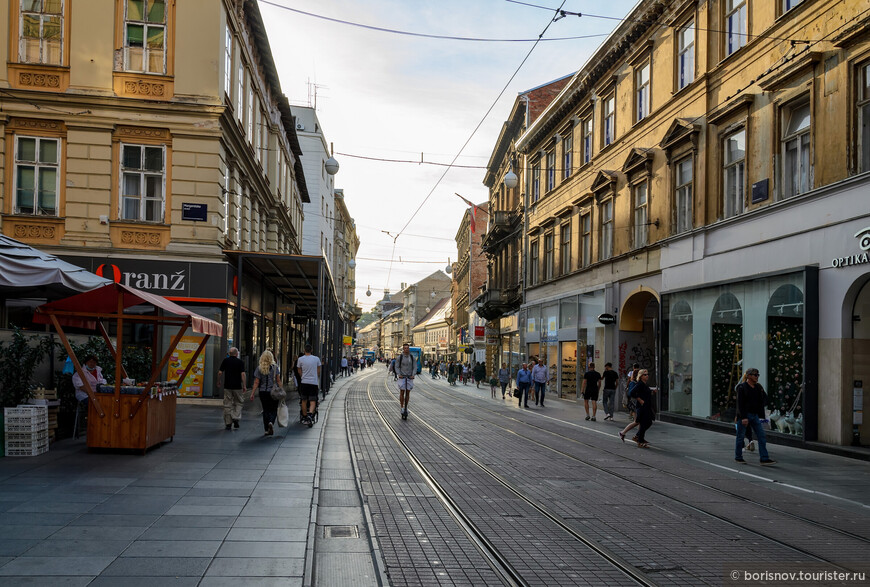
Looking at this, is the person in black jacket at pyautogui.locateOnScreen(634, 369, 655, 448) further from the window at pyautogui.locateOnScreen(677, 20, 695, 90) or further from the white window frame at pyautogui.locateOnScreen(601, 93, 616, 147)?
the white window frame at pyautogui.locateOnScreen(601, 93, 616, 147)

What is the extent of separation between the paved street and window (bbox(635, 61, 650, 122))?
14.3 metres

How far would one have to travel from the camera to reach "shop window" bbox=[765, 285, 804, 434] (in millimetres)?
15914

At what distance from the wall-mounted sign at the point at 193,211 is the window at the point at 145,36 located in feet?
12.7

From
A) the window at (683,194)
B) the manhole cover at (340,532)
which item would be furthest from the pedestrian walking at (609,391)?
Result: the manhole cover at (340,532)

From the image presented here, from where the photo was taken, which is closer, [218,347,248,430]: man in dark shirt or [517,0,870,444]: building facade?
[517,0,870,444]: building facade

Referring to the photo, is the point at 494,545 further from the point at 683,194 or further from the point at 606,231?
the point at 606,231

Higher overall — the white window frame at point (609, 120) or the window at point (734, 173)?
the white window frame at point (609, 120)

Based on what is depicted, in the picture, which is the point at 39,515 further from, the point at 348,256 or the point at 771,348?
the point at 348,256

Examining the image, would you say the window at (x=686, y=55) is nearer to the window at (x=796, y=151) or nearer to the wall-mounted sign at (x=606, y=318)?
the window at (x=796, y=151)

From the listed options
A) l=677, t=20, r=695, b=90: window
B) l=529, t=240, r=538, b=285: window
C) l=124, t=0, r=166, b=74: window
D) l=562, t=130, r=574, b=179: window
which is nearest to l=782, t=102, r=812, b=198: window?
l=677, t=20, r=695, b=90: window

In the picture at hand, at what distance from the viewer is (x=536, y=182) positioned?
39.2 m

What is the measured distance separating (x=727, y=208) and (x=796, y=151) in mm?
3169

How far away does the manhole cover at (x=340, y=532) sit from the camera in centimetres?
709

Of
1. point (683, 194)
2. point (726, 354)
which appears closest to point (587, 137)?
point (683, 194)
